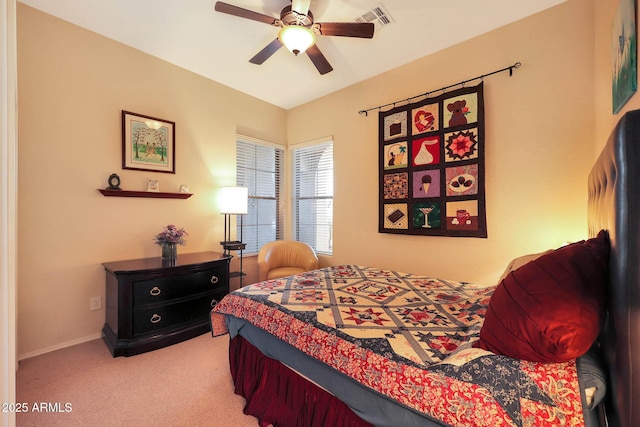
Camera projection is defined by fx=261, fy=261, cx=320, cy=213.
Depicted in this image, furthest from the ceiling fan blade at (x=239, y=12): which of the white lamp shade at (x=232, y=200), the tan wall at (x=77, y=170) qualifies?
the white lamp shade at (x=232, y=200)

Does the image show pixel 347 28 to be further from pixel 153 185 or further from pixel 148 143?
A: pixel 153 185

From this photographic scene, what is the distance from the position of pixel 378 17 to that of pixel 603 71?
1.65 metres

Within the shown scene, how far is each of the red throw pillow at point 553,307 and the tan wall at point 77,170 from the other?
3.10 m

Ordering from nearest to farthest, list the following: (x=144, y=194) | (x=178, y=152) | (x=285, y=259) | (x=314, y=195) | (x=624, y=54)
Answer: (x=624, y=54) → (x=144, y=194) → (x=178, y=152) → (x=285, y=259) → (x=314, y=195)

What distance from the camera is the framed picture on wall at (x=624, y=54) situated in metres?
1.18

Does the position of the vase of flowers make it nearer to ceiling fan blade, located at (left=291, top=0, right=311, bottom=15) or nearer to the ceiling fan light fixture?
the ceiling fan light fixture

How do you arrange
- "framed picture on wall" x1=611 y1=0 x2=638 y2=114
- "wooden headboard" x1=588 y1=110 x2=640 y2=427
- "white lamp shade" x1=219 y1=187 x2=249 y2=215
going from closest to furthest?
"wooden headboard" x1=588 y1=110 x2=640 y2=427 → "framed picture on wall" x1=611 y1=0 x2=638 y2=114 → "white lamp shade" x1=219 y1=187 x2=249 y2=215

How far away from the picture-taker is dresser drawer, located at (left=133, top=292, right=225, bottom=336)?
228cm

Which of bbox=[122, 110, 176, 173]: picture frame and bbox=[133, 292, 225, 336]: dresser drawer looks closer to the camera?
bbox=[133, 292, 225, 336]: dresser drawer

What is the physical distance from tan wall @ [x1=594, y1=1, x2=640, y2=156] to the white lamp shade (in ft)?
10.4

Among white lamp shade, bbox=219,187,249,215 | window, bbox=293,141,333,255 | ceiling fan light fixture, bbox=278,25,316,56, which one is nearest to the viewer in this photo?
ceiling fan light fixture, bbox=278,25,316,56

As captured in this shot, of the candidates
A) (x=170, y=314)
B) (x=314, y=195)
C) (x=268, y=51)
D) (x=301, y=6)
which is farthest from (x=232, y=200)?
(x=301, y=6)

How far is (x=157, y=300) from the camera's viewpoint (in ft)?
7.77

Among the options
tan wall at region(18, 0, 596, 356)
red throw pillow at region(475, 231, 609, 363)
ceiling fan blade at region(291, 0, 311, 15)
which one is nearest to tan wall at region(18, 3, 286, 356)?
tan wall at region(18, 0, 596, 356)
